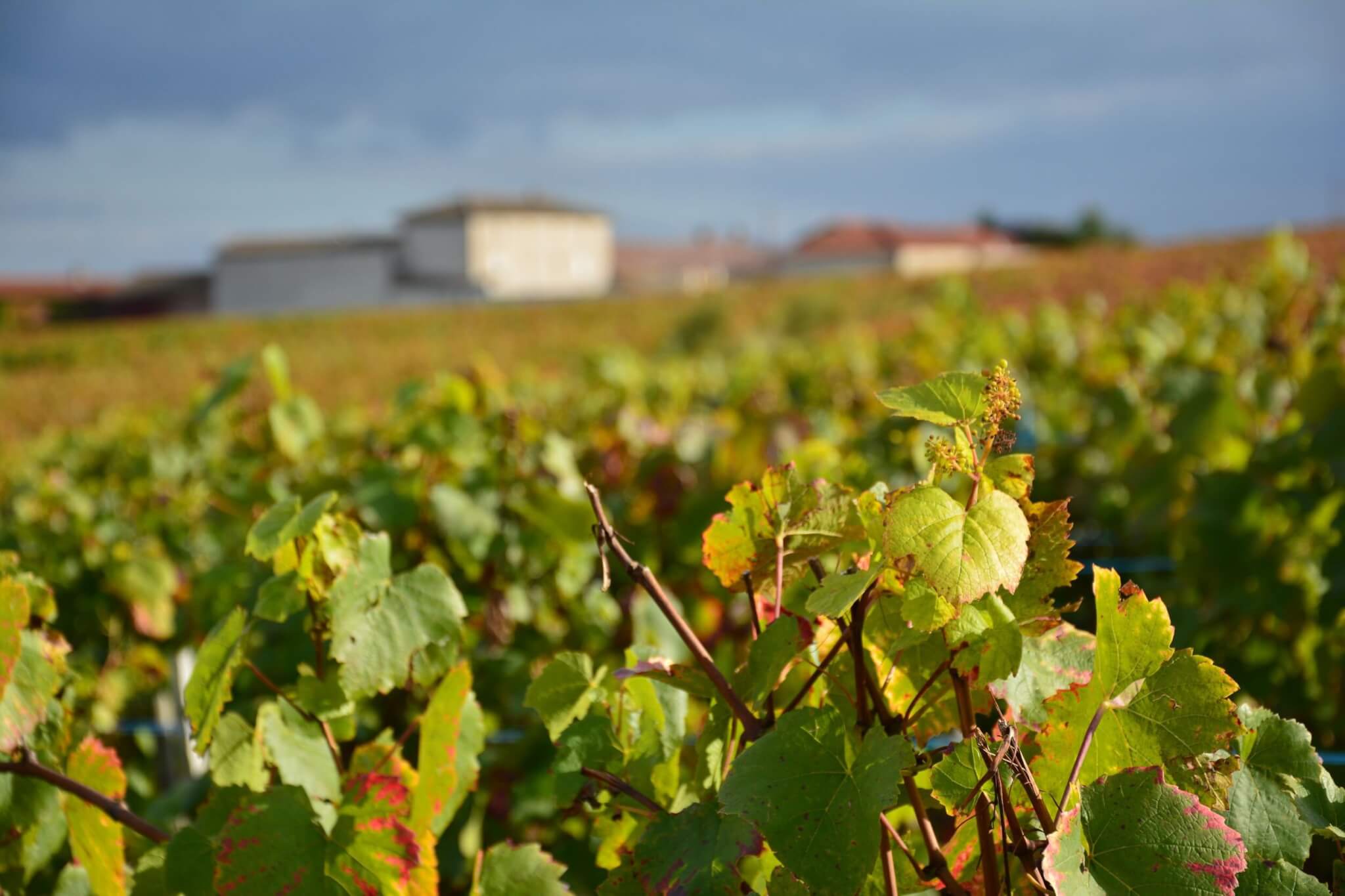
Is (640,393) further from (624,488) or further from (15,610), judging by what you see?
(15,610)

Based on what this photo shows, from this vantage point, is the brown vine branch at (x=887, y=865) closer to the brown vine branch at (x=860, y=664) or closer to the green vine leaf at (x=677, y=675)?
the brown vine branch at (x=860, y=664)

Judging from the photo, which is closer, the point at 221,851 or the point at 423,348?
the point at 221,851

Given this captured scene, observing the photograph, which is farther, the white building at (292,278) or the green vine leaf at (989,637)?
the white building at (292,278)

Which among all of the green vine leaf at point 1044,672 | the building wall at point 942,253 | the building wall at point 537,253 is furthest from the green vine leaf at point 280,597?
the building wall at point 942,253

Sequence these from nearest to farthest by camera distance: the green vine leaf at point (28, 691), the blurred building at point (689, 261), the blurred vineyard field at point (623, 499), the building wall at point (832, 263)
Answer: the green vine leaf at point (28, 691), the blurred vineyard field at point (623, 499), the building wall at point (832, 263), the blurred building at point (689, 261)

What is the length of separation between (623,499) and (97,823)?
1787 mm

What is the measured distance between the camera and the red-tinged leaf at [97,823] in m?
1.39

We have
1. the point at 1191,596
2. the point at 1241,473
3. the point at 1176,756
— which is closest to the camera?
the point at 1176,756

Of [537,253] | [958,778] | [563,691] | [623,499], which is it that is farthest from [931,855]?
[537,253]

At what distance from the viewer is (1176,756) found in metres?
0.91

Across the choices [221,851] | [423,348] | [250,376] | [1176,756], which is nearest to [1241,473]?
[1176,756]

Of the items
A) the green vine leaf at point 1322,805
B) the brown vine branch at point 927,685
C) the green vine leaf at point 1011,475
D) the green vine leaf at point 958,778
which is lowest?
the green vine leaf at point 1322,805

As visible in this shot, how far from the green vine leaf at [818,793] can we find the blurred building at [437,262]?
199 ft

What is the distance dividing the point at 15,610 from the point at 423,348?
120 feet
